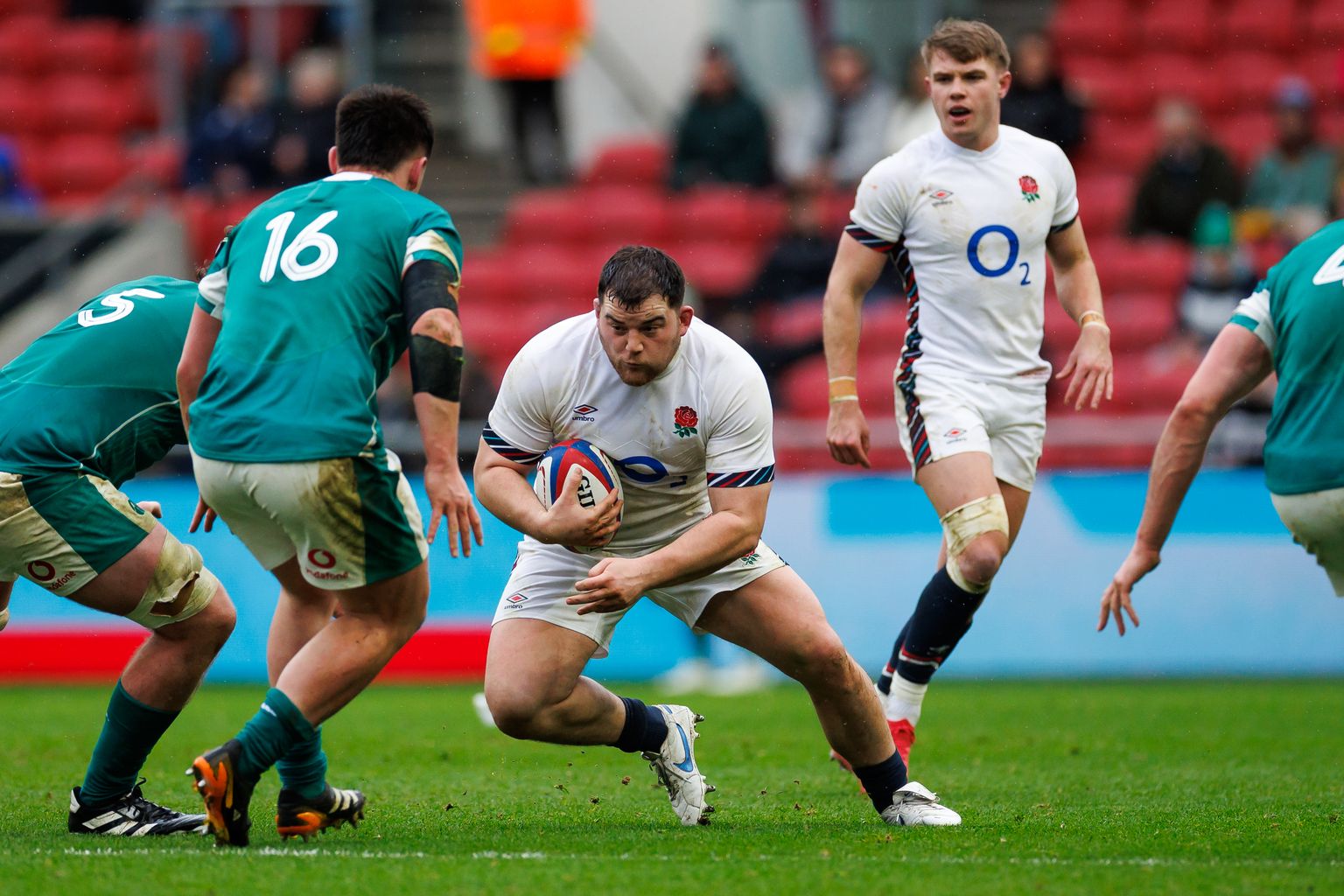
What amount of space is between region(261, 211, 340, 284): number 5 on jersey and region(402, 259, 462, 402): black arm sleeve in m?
0.25

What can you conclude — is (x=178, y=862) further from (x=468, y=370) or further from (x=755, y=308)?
(x=755, y=308)

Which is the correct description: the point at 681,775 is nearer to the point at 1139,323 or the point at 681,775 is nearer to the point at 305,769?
the point at 305,769

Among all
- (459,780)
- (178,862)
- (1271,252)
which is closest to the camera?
(178,862)

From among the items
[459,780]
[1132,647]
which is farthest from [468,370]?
[459,780]

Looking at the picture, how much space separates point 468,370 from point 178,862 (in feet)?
28.0

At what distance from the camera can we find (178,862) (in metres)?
4.91

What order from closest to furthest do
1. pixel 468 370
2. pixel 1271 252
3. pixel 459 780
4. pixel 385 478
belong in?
pixel 385 478, pixel 459 780, pixel 468 370, pixel 1271 252

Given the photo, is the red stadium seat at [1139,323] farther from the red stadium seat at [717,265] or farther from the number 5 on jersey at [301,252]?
the number 5 on jersey at [301,252]

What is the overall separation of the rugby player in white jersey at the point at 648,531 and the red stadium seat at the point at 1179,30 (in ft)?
42.1

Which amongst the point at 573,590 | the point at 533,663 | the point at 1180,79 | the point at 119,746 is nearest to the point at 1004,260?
the point at 573,590

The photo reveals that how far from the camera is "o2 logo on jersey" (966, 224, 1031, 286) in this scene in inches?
262

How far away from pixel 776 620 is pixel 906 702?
1292 mm

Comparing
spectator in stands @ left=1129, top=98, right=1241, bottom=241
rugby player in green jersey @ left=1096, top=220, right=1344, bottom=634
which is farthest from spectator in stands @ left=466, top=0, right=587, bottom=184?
rugby player in green jersey @ left=1096, top=220, right=1344, bottom=634

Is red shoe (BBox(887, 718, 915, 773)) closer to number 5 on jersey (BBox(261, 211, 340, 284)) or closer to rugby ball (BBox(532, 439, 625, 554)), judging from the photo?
rugby ball (BBox(532, 439, 625, 554))
